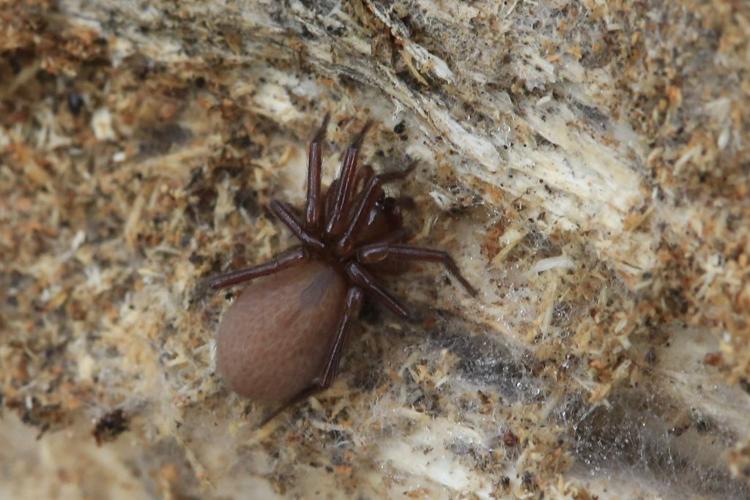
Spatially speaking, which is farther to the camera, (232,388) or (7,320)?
(7,320)

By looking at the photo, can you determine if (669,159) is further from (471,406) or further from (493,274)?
(471,406)

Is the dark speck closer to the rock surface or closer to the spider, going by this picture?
the rock surface

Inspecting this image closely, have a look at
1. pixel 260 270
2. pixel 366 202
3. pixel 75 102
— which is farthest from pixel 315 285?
pixel 75 102

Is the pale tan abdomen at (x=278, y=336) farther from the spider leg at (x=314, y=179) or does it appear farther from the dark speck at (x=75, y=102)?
the dark speck at (x=75, y=102)

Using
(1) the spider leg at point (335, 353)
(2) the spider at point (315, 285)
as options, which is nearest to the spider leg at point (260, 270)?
(2) the spider at point (315, 285)

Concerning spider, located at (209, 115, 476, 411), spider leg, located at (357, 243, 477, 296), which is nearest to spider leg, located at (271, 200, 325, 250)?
spider, located at (209, 115, 476, 411)

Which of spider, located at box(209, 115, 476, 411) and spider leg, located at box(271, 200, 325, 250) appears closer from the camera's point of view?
spider, located at box(209, 115, 476, 411)

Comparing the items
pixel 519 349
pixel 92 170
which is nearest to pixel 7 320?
pixel 92 170
